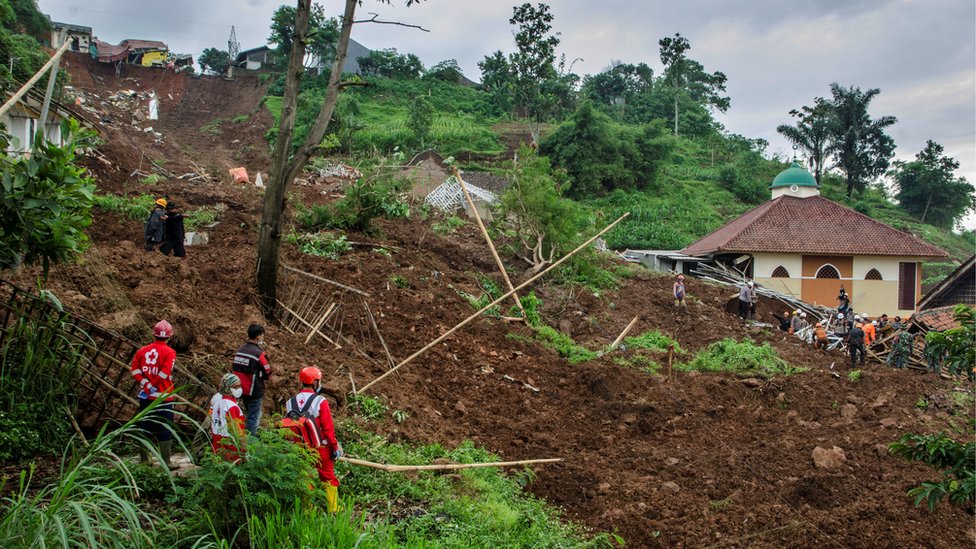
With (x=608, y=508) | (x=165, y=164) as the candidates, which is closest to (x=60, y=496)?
(x=608, y=508)

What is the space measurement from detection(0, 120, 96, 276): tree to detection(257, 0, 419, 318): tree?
181 inches

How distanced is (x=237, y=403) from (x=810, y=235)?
96.4 feet

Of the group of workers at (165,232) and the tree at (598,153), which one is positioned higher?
the tree at (598,153)

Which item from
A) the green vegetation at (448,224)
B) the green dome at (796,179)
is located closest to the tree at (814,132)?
the green dome at (796,179)

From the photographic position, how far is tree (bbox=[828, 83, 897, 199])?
49750 millimetres

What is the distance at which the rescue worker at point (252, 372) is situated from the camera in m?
6.64

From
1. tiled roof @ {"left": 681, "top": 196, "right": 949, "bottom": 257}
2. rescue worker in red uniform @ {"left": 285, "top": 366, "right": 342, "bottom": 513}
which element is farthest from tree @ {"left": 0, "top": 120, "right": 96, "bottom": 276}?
tiled roof @ {"left": 681, "top": 196, "right": 949, "bottom": 257}

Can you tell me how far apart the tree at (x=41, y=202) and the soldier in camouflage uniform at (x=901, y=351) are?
1831cm

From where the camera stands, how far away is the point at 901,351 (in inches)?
741

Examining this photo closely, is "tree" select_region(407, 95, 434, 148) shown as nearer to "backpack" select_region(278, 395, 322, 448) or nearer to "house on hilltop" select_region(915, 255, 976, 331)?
"house on hilltop" select_region(915, 255, 976, 331)

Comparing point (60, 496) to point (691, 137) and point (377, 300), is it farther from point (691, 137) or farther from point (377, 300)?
point (691, 137)

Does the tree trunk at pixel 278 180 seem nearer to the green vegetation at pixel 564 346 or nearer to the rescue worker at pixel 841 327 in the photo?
the green vegetation at pixel 564 346

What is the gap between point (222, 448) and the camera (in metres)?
5.32

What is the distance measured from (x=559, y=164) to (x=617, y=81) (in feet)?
103
